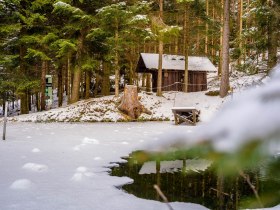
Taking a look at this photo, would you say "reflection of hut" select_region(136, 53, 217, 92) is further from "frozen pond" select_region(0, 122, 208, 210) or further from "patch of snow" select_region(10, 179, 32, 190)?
"patch of snow" select_region(10, 179, 32, 190)

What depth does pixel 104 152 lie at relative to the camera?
876 centimetres

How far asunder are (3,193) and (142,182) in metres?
2.54

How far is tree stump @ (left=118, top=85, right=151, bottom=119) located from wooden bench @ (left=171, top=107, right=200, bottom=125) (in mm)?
3357

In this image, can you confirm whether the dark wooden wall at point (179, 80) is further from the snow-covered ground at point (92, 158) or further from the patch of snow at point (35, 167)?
the patch of snow at point (35, 167)

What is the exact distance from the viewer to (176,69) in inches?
1178

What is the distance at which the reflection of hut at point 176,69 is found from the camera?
29766 millimetres

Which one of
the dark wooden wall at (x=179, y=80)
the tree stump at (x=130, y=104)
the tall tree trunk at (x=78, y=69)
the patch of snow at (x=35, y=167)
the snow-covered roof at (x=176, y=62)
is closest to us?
the patch of snow at (x=35, y=167)

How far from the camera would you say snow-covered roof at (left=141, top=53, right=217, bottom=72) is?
96.9 feet

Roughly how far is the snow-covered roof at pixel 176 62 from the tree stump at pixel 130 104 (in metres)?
9.55

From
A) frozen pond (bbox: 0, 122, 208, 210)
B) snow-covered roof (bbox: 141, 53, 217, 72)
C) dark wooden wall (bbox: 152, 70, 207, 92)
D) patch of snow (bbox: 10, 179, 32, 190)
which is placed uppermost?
snow-covered roof (bbox: 141, 53, 217, 72)

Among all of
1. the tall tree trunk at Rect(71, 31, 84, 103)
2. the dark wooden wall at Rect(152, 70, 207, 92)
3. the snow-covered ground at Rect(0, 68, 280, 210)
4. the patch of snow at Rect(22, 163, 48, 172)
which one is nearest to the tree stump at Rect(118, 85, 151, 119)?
the tall tree trunk at Rect(71, 31, 84, 103)

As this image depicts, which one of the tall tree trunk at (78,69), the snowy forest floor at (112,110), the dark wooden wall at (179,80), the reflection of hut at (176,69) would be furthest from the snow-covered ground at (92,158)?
the dark wooden wall at (179,80)

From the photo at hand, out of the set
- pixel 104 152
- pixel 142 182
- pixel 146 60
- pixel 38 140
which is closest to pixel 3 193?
pixel 142 182

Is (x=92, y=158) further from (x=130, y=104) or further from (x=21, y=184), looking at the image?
(x=130, y=104)
